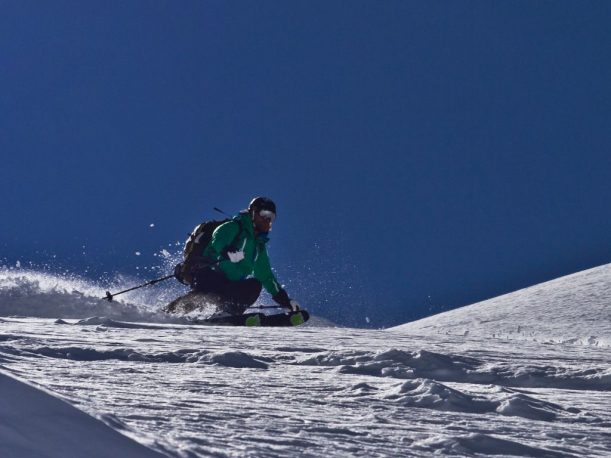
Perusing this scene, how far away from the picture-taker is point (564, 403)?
13.3 feet

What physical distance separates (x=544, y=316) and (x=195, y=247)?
15.1 feet

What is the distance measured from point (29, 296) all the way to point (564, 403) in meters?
7.75

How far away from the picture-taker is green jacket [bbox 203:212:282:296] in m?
11.5

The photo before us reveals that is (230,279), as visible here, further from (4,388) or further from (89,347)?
(4,388)

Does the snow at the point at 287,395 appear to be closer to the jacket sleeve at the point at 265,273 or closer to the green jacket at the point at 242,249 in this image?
the green jacket at the point at 242,249

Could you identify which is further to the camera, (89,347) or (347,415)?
(89,347)

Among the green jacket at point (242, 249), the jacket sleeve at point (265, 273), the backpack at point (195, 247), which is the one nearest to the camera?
the green jacket at point (242, 249)

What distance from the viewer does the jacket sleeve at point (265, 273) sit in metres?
12.1

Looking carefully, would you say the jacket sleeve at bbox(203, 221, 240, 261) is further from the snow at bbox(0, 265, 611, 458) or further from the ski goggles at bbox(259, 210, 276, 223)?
the snow at bbox(0, 265, 611, 458)

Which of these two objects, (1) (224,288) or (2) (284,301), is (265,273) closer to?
(2) (284,301)

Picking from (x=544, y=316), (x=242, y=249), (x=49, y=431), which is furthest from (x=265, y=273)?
(x=49, y=431)

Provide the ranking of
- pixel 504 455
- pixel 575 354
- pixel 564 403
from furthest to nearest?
pixel 575 354
pixel 564 403
pixel 504 455

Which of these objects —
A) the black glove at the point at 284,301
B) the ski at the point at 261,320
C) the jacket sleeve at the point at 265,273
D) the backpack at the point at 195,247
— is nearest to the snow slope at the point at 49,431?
the ski at the point at 261,320

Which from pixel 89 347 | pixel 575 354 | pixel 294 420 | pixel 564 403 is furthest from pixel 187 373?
pixel 575 354
